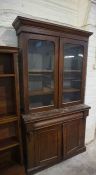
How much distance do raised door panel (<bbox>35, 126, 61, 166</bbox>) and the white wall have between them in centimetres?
84

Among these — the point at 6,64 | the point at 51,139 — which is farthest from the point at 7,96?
the point at 51,139

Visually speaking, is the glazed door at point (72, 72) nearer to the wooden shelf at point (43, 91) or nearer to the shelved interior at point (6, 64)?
the wooden shelf at point (43, 91)

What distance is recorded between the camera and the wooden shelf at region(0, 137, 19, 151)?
171 centimetres

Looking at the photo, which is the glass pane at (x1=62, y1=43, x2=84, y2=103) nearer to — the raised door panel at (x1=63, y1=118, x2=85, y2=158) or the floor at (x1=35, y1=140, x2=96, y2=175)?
the raised door panel at (x1=63, y1=118, x2=85, y2=158)

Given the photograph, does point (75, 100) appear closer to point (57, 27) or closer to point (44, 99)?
point (44, 99)

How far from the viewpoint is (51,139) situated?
202cm

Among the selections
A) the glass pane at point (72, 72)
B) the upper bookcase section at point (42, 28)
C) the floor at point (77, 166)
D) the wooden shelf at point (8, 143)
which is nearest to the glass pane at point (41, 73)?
the upper bookcase section at point (42, 28)

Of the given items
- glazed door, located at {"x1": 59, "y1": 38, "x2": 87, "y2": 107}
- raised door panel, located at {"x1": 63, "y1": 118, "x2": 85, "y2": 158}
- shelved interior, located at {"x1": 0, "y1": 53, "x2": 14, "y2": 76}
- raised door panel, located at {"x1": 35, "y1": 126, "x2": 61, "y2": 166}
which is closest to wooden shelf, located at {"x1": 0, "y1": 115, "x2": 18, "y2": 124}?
raised door panel, located at {"x1": 35, "y1": 126, "x2": 61, "y2": 166}

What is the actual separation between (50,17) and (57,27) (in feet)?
1.50

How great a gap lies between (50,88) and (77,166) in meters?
1.29

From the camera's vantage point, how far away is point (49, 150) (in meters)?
2.04

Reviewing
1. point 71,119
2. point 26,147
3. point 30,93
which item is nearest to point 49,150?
point 26,147

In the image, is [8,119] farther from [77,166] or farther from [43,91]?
[77,166]

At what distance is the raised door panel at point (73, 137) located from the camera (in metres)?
2.16
